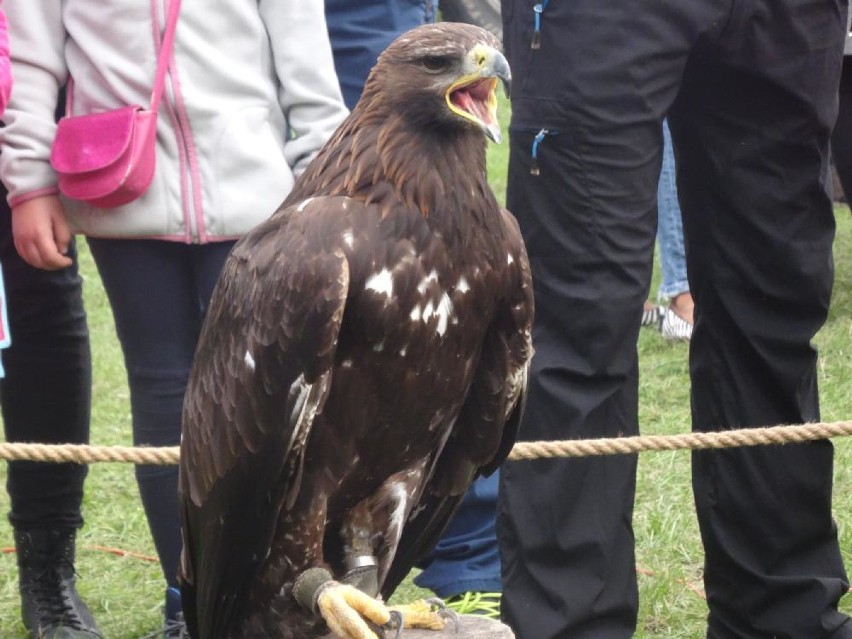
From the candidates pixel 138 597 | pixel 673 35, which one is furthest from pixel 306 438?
pixel 138 597

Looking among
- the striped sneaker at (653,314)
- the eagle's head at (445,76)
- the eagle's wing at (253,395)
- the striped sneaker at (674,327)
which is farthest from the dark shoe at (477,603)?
the striped sneaker at (653,314)

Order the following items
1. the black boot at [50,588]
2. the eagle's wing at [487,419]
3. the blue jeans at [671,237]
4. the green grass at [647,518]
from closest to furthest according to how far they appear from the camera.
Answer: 1. the eagle's wing at [487,419]
2. the black boot at [50,588]
3. the green grass at [647,518]
4. the blue jeans at [671,237]

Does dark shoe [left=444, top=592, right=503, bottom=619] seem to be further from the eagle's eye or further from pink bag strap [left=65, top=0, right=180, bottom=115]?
the eagle's eye

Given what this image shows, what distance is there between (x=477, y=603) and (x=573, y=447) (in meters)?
1.00

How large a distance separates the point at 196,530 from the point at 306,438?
0.32 m

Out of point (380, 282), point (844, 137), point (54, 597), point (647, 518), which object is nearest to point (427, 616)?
point (380, 282)

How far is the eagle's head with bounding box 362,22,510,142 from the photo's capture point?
7.68 feet

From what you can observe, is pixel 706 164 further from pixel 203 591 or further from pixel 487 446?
pixel 203 591

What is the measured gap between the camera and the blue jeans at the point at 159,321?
3010mm

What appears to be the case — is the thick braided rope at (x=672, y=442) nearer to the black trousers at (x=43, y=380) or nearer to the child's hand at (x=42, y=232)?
the child's hand at (x=42, y=232)

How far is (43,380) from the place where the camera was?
3.36 meters

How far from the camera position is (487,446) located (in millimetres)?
2646

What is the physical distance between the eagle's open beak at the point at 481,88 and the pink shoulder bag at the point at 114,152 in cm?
75

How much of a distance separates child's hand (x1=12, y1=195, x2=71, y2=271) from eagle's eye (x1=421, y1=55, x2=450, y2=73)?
39.2 inches
